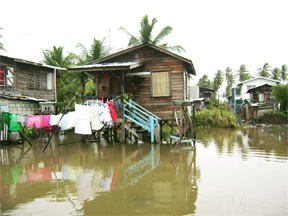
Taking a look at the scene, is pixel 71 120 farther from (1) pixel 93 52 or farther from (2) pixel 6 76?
(1) pixel 93 52

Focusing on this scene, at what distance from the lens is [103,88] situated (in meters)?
14.6

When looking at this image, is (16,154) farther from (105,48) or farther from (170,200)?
(105,48)

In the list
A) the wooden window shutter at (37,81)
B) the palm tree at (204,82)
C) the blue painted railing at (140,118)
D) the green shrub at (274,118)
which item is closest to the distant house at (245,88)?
the green shrub at (274,118)

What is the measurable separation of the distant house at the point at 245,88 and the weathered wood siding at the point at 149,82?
2690cm

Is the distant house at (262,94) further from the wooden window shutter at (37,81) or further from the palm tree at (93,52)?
the wooden window shutter at (37,81)

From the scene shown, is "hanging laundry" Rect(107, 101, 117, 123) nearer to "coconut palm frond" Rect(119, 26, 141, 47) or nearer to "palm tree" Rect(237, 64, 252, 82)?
"coconut palm frond" Rect(119, 26, 141, 47)

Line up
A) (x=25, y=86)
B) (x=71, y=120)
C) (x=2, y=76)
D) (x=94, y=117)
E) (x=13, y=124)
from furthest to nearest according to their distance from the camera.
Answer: (x=25, y=86)
(x=2, y=76)
(x=94, y=117)
(x=71, y=120)
(x=13, y=124)

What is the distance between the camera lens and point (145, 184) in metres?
5.77

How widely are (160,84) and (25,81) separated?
10032 mm

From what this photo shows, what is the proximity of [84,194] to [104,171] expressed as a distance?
1.87m

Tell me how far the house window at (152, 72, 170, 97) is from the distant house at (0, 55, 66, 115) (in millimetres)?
6115

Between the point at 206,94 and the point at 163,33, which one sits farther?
the point at 206,94

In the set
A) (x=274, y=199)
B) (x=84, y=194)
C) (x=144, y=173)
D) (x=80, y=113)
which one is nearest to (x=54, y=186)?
(x=84, y=194)

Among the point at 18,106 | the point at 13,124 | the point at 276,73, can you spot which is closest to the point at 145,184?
the point at 13,124
